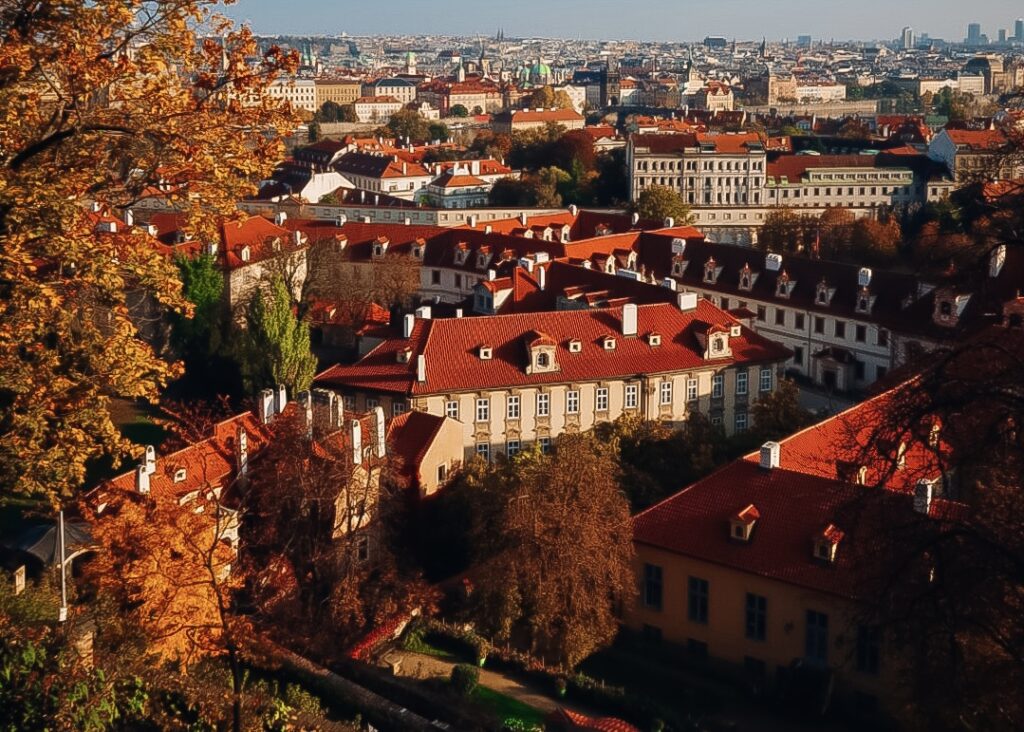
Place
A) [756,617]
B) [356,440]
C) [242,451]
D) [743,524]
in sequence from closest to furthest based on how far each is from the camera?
[756,617] < [743,524] < [356,440] < [242,451]

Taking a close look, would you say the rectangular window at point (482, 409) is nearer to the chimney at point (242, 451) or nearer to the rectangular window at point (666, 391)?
the rectangular window at point (666, 391)

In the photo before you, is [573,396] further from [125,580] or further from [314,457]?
[125,580]

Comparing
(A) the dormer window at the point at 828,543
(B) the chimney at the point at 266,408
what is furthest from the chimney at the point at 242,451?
(A) the dormer window at the point at 828,543

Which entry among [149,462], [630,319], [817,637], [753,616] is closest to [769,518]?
[753,616]

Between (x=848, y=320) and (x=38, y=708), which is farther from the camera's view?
(x=848, y=320)

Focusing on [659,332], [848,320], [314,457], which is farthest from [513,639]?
[848,320]

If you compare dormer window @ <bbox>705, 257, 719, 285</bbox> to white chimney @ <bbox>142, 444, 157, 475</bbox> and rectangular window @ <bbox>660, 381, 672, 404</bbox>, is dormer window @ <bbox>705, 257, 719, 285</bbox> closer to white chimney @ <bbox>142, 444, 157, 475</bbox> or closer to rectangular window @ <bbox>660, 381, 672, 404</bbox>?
rectangular window @ <bbox>660, 381, 672, 404</bbox>

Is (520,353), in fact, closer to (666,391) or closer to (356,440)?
(666,391)
